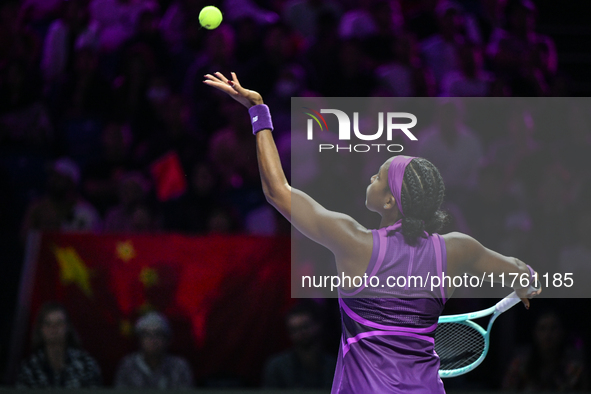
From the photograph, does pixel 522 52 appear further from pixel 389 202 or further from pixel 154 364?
pixel 389 202

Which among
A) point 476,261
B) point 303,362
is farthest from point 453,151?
point 476,261

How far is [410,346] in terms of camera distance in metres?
2.64

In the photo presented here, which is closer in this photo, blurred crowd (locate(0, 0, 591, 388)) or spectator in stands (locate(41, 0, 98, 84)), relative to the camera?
blurred crowd (locate(0, 0, 591, 388))

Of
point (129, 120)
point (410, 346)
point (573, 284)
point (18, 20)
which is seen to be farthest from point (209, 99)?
point (410, 346)

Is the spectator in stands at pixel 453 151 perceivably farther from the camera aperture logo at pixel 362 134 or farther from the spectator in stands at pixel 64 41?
the spectator in stands at pixel 64 41

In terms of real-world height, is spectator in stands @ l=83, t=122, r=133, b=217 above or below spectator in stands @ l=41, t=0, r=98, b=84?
below

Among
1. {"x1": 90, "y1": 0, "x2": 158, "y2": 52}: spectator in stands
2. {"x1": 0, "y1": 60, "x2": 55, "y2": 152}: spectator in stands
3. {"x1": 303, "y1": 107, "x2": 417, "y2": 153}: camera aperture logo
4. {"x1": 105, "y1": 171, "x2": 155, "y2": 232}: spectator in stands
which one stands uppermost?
{"x1": 90, "y1": 0, "x2": 158, "y2": 52}: spectator in stands

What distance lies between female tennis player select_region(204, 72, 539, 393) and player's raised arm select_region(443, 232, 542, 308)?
14mm

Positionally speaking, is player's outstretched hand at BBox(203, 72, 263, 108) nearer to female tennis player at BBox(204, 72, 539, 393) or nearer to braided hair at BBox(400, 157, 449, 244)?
female tennis player at BBox(204, 72, 539, 393)

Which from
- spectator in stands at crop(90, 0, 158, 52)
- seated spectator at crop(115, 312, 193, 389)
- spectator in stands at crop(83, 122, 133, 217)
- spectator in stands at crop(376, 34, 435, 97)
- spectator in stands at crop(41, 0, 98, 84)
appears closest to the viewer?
seated spectator at crop(115, 312, 193, 389)

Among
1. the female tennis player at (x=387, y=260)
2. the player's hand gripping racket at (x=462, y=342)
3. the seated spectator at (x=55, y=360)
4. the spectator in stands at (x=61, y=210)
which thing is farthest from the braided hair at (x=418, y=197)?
the spectator in stands at (x=61, y=210)

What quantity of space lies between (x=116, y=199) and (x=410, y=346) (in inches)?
171

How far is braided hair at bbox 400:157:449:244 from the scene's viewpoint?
2.63m

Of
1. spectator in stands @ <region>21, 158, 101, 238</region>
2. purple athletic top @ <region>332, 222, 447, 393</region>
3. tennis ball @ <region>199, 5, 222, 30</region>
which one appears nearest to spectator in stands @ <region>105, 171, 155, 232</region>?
spectator in stands @ <region>21, 158, 101, 238</region>
